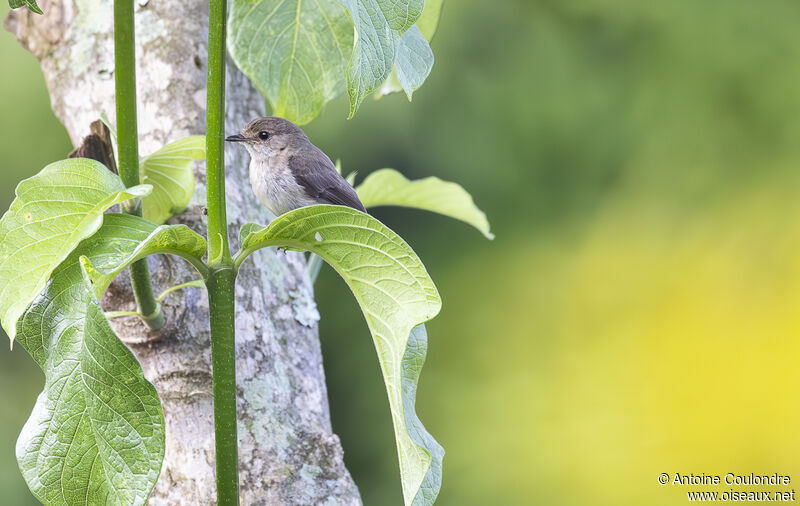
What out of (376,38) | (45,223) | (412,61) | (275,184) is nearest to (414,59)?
(412,61)

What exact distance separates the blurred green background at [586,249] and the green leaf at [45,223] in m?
2.24

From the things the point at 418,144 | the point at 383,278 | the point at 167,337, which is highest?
the point at 383,278

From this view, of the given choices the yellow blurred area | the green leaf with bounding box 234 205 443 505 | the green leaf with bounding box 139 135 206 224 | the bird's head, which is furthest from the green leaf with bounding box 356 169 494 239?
the yellow blurred area

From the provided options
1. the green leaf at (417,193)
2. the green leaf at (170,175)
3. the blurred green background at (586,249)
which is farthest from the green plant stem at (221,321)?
the blurred green background at (586,249)

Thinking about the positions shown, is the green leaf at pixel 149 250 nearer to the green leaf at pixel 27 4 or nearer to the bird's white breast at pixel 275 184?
the green leaf at pixel 27 4

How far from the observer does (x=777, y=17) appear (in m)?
3.37

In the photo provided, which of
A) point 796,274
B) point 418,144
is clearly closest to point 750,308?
point 796,274

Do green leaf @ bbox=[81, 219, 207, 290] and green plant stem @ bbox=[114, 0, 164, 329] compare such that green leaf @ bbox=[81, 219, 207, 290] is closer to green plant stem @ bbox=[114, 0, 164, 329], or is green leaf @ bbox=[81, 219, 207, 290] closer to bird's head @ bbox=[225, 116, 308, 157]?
green plant stem @ bbox=[114, 0, 164, 329]

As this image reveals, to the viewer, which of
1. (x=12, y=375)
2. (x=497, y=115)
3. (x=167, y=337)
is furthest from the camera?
(x=497, y=115)

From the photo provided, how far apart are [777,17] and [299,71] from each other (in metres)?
2.93

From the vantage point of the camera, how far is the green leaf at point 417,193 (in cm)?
142

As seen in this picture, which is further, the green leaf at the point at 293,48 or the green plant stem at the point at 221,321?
the green leaf at the point at 293,48

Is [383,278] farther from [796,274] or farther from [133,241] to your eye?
[796,274]

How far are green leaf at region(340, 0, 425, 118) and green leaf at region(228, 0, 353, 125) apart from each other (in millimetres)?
434
